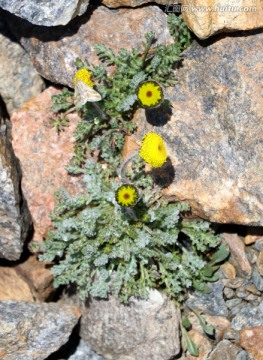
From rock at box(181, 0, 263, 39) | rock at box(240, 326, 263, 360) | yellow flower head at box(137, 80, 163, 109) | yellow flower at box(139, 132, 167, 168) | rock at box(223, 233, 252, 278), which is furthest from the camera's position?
rock at box(223, 233, 252, 278)

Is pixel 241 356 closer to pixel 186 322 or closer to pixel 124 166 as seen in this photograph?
pixel 186 322

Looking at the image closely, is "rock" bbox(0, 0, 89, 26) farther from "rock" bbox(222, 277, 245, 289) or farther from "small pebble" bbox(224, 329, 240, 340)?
"small pebble" bbox(224, 329, 240, 340)

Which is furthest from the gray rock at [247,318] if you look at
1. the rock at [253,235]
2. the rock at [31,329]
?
the rock at [31,329]

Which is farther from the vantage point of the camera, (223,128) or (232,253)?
(232,253)

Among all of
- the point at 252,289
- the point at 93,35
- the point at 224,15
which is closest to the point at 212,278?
the point at 252,289

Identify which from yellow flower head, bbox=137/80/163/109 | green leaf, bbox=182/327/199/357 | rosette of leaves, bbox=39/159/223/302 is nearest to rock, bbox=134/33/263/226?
rosette of leaves, bbox=39/159/223/302

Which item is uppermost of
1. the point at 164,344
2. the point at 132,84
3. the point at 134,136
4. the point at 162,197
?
the point at 132,84

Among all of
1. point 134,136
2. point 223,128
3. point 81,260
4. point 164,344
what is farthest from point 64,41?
point 164,344

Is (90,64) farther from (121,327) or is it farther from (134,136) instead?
(121,327)
